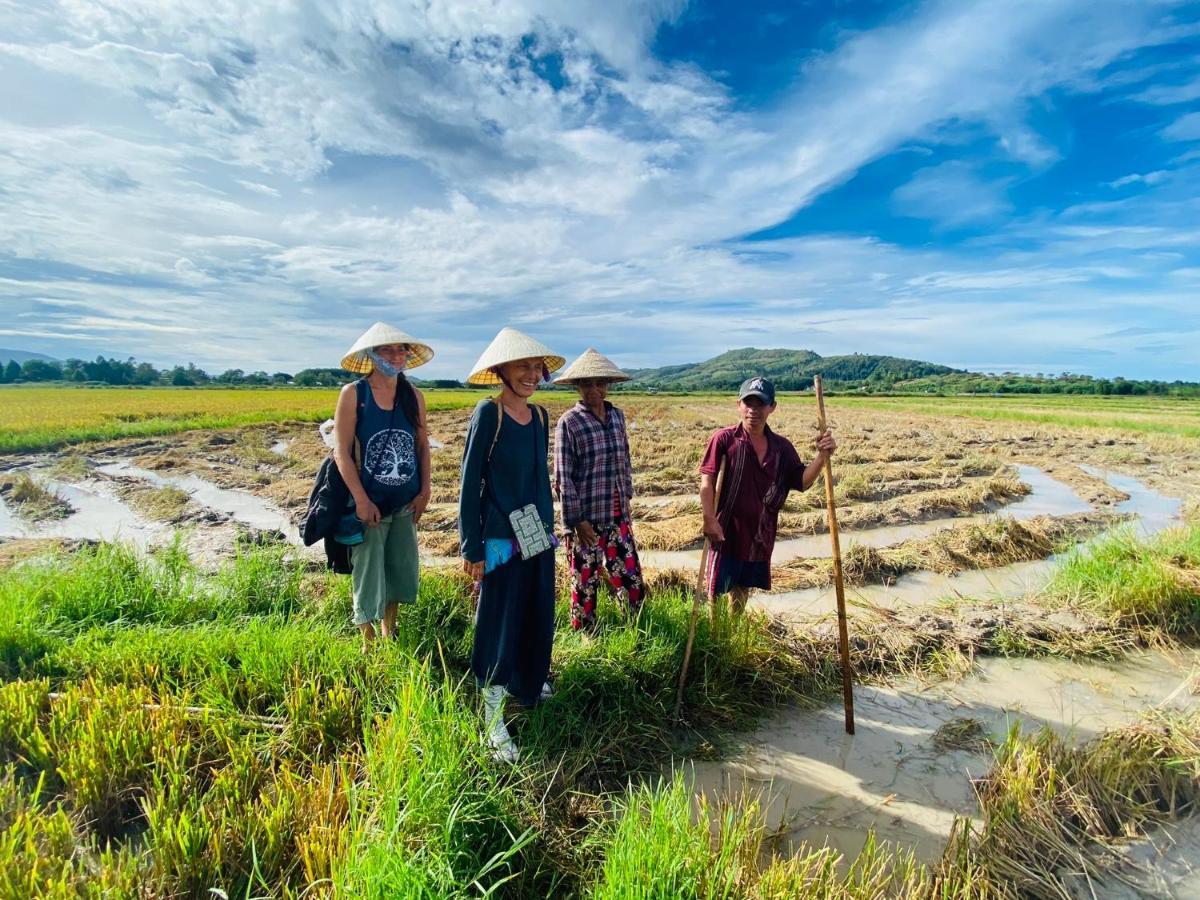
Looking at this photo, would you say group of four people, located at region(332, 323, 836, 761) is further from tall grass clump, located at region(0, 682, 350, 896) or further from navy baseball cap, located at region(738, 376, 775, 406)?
tall grass clump, located at region(0, 682, 350, 896)

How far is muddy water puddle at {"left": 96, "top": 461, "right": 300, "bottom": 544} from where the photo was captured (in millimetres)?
7906

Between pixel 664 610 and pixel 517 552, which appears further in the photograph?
pixel 664 610

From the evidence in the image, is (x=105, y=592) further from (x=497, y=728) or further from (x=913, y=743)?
(x=913, y=743)

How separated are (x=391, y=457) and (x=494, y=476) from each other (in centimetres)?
71

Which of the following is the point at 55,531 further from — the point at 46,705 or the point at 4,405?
the point at 4,405

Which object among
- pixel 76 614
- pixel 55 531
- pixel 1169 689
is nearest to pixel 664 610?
pixel 1169 689

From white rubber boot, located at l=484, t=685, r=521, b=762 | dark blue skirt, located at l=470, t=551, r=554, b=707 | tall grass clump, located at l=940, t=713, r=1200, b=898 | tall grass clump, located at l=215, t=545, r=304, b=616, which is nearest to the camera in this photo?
tall grass clump, located at l=940, t=713, r=1200, b=898

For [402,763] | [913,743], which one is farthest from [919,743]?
[402,763]

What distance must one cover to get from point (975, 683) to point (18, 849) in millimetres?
4625

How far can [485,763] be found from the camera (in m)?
2.11

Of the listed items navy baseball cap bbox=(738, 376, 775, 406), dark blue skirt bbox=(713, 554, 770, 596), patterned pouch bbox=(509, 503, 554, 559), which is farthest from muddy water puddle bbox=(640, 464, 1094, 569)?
patterned pouch bbox=(509, 503, 554, 559)

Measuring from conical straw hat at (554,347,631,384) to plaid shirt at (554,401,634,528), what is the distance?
0.18 metres

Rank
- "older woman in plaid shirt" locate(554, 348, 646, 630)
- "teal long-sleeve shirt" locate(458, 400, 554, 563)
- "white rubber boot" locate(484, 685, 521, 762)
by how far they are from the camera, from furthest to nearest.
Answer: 1. "older woman in plaid shirt" locate(554, 348, 646, 630)
2. "teal long-sleeve shirt" locate(458, 400, 554, 563)
3. "white rubber boot" locate(484, 685, 521, 762)

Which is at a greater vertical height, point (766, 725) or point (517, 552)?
point (517, 552)
